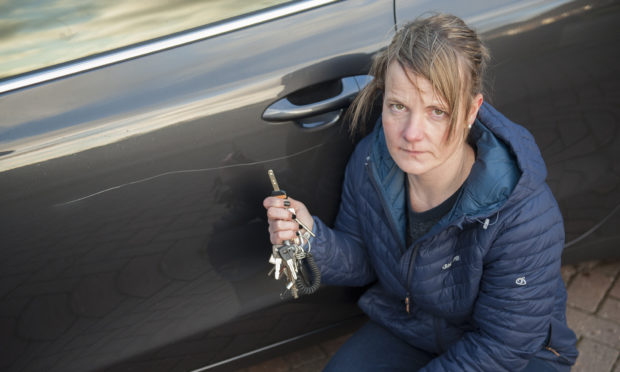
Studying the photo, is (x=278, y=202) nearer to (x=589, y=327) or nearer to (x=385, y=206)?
(x=385, y=206)

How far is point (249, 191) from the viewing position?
1.41 m

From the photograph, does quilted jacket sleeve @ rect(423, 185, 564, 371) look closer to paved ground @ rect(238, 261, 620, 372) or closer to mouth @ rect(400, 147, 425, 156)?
mouth @ rect(400, 147, 425, 156)

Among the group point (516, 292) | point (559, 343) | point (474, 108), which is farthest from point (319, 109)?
point (559, 343)

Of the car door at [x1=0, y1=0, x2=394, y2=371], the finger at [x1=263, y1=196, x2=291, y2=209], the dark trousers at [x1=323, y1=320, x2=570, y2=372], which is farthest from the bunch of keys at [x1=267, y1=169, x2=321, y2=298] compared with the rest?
the dark trousers at [x1=323, y1=320, x2=570, y2=372]

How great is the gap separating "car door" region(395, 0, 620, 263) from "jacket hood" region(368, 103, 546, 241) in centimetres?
20

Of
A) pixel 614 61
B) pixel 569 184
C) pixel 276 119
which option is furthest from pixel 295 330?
pixel 614 61

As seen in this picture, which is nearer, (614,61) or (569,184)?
(614,61)

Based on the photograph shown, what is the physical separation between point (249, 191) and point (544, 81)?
0.86m

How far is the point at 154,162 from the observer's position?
4.23 feet

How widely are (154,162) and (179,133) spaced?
0.30 feet

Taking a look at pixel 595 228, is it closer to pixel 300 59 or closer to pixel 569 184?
pixel 569 184

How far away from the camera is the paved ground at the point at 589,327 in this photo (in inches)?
74.6

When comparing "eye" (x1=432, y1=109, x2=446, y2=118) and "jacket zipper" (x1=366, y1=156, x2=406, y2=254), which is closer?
"eye" (x1=432, y1=109, x2=446, y2=118)

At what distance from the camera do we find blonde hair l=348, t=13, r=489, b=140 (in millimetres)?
1153
